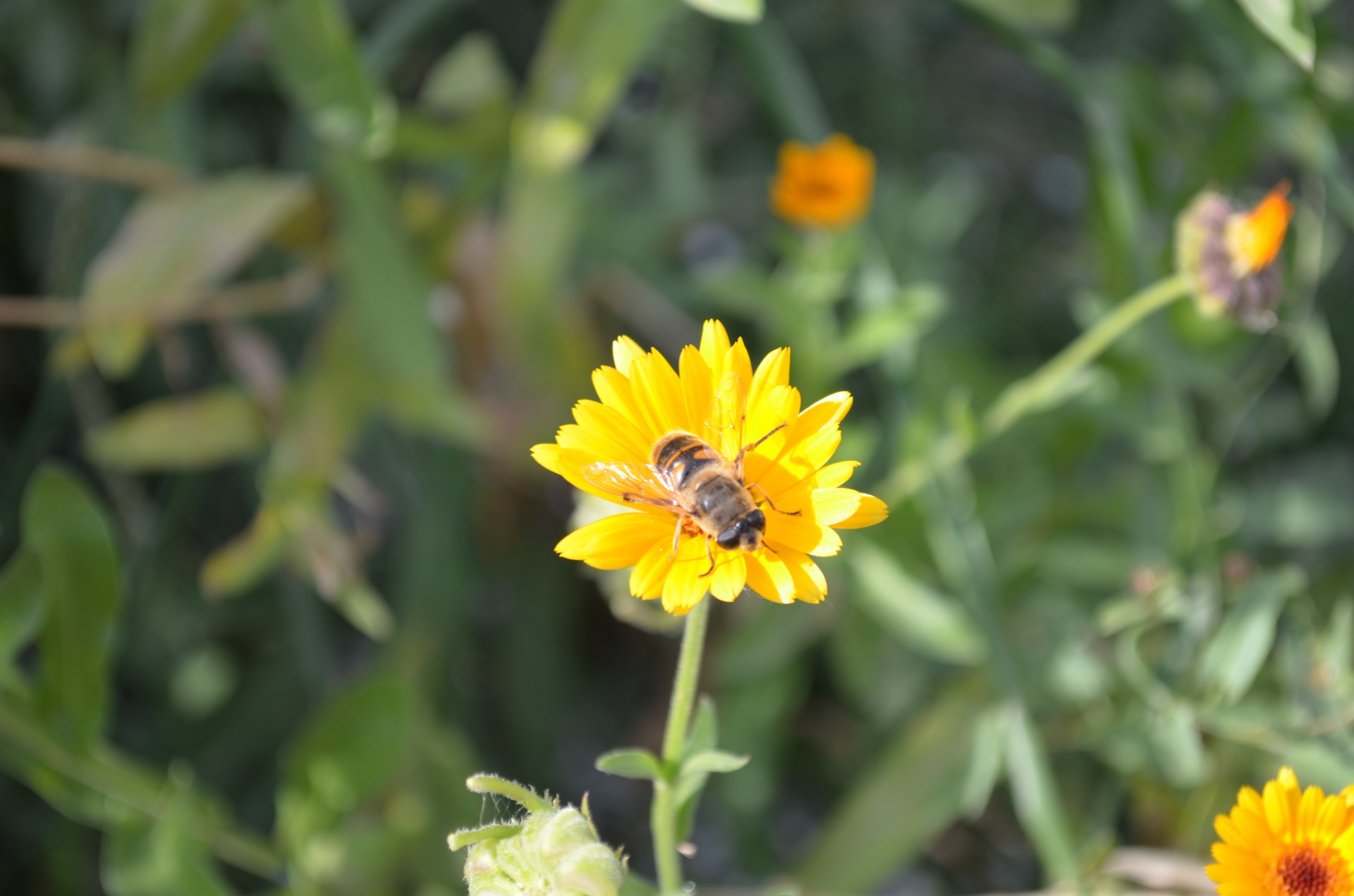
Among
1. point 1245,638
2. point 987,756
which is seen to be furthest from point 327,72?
point 1245,638

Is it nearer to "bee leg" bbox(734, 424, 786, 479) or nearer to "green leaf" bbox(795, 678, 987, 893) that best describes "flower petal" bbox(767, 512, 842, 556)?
"bee leg" bbox(734, 424, 786, 479)

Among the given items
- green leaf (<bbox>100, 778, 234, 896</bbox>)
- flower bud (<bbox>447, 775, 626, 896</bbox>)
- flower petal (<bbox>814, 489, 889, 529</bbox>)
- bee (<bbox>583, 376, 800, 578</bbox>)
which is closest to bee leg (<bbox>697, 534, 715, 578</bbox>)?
bee (<bbox>583, 376, 800, 578</bbox>)

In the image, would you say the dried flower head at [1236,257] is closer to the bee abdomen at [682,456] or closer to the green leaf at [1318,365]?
the green leaf at [1318,365]

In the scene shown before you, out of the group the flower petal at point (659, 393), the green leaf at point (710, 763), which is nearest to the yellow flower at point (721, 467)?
the flower petal at point (659, 393)

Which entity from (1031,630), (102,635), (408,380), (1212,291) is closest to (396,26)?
(408,380)

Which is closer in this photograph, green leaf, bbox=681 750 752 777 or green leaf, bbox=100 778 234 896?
green leaf, bbox=681 750 752 777
